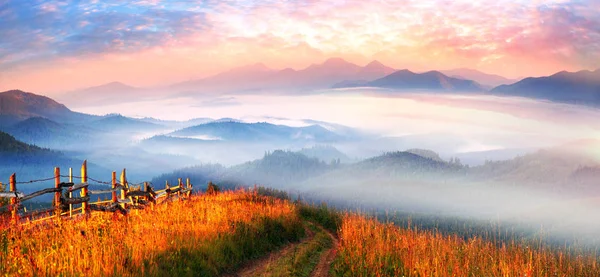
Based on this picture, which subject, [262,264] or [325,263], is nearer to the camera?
[262,264]

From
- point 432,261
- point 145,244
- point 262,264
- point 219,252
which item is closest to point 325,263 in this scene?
point 262,264

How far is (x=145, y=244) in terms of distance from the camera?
42.2ft

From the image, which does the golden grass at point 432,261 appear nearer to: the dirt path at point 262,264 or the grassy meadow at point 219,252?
the grassy meadow at point 219,252

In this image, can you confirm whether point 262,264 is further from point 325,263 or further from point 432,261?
point 432,261

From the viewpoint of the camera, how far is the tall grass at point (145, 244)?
10562mm

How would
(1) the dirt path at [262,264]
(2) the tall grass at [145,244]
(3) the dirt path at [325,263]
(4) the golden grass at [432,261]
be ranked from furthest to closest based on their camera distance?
(3) the dirt path at [325,263]
(1) the dirt path at [262,264]
(4) the golden grass at [432,261]
(2) the tall grass at [145,244]

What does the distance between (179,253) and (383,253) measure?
6.49 metres

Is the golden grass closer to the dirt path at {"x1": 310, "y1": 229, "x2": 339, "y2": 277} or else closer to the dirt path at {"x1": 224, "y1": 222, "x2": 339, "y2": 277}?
the dirt path at {"x1": 310, "y1": 229, "x2": 339, "y2": 277}

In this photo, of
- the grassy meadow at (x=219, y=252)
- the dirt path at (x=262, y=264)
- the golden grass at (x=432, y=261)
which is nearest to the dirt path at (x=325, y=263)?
the grassy meadow at (x=219, y=252)

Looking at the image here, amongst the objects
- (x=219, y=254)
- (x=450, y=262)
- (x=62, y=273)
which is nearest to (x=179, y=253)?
(x=219, y=254)

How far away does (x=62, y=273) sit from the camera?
10.1 m

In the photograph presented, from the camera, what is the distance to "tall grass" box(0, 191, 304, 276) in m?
10.6

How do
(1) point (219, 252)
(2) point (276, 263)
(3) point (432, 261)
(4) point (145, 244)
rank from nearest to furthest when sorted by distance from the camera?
(4) point (145, 244) → (3) point (432, 261) → (1) point (219, 252) → (2) point (276, 263)

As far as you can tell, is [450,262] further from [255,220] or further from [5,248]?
[5,248]
